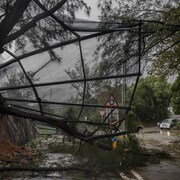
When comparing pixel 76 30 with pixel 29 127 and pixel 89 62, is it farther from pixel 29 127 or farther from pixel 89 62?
pixel 29 127

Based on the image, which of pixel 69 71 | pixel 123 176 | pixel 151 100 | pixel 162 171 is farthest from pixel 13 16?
pixel 151 100

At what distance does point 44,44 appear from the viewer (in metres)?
7.52

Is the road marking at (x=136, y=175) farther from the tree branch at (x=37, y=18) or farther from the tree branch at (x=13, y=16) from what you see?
the tree branch at (x=13, y=16)

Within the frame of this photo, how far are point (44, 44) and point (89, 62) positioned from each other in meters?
1.41

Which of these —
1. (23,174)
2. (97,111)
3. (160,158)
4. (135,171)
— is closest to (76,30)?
(97,111)

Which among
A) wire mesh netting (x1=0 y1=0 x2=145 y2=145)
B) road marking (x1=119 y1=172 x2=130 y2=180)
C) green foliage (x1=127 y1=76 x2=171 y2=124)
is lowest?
road marking (x1=119 y1=172 x2=130 y2=180)

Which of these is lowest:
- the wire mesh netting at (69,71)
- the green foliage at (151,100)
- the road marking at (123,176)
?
the road marking at (123,176)

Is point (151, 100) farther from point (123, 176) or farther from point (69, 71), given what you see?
point (69, 71)

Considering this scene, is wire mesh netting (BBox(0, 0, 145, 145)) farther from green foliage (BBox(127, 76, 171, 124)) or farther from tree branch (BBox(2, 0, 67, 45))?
green foliage (BBox(127, 76, 171, 124))

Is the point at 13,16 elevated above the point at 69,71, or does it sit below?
above

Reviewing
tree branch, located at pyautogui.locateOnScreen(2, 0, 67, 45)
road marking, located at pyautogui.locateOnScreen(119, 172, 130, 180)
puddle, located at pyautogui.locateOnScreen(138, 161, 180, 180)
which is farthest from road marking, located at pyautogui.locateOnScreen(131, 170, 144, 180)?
tree branch, located at pyautogui.locateOnScreen(2, 0, 67, 45)

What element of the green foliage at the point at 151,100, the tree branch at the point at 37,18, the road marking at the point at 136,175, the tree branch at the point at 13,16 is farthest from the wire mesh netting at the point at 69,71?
the green foliage at the point at 151,100

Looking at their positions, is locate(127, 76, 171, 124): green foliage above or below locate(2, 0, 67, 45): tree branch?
above

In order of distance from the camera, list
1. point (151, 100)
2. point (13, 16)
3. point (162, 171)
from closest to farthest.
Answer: point (13, 16), point (162, 171), point (151, 100)
